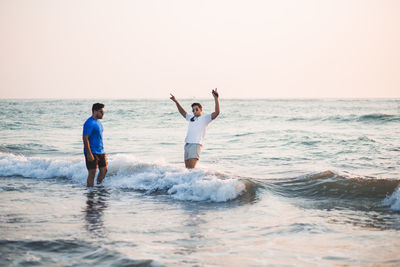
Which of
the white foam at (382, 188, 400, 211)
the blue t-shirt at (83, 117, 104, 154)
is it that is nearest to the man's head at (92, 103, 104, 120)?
the blue t-shirt at (83, 117, 104, 154)

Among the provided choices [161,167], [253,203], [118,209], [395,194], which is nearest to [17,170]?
[161,167]

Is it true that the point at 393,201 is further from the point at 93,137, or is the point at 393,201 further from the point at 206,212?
the point at 93,137

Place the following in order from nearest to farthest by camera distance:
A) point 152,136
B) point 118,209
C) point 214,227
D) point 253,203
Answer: point 214,227, point 118,209, point 253,203, point 152,136

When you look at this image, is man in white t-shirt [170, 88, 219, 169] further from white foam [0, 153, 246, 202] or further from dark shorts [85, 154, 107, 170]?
dark shorts [85, 154, 107, 170]

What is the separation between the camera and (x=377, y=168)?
439 inches

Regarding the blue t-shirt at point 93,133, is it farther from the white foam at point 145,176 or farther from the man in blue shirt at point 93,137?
the white foam at point 145,176

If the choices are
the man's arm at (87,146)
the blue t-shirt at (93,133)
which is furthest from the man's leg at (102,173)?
the man's arm at (87,146)

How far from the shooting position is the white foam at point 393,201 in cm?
693

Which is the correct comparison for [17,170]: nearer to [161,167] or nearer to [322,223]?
[161,167]

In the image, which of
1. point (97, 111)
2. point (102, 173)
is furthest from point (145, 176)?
point (97, 111)

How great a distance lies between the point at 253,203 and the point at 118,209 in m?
2.46

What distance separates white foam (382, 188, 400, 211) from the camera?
6.93 meters

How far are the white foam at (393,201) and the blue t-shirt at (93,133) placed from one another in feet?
18.4

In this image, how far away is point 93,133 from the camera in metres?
8.12
